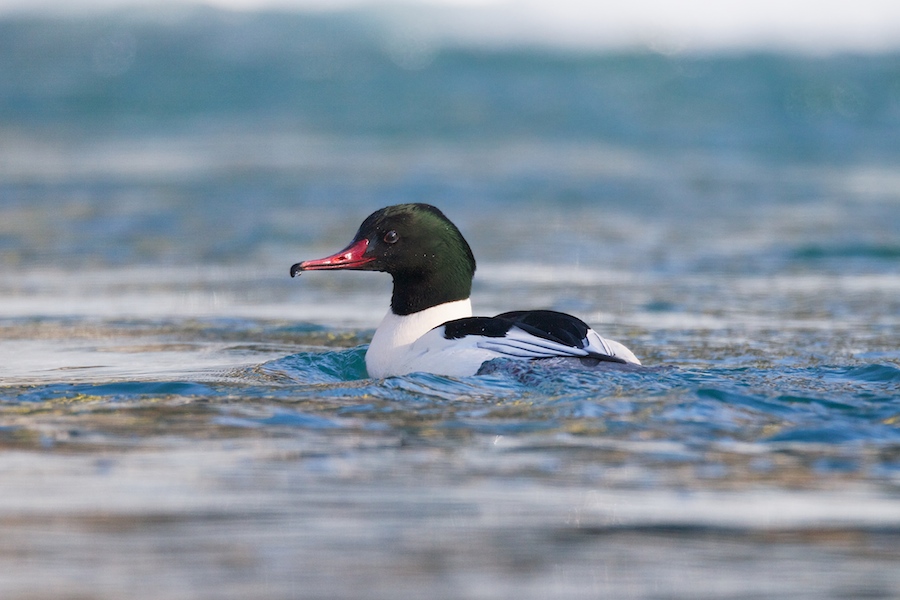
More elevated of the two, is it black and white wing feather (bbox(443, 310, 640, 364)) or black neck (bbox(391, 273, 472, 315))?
black neck (bbox(391, 273, 472, 315))

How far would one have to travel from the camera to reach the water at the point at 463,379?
11.7ft

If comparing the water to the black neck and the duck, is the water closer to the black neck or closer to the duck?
the duck

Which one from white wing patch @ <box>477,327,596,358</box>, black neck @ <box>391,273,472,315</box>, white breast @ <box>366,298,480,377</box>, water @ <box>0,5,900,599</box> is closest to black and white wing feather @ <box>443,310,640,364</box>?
white wing patch @ <box>477,327,596,358</box>

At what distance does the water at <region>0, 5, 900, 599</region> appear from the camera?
356 cm

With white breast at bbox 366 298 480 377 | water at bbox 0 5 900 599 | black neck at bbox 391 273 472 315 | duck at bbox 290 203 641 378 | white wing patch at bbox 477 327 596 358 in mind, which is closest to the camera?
water at bbox 0 5 900 599

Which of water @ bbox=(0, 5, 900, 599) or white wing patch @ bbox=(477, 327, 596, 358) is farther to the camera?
white wing patch @ bbox=(477, 327, 596, 358)

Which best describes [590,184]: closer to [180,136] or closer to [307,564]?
[180,136]

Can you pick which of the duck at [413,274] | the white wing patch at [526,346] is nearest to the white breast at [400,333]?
the duck at [413,274]

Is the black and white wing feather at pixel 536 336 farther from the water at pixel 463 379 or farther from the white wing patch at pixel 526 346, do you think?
the water at pixel 463 379

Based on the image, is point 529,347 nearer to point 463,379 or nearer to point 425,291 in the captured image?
point 463,379

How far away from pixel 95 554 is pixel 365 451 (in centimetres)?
124

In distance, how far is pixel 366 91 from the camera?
23.3 m

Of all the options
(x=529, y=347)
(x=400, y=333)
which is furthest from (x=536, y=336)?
(x=400, y=333)

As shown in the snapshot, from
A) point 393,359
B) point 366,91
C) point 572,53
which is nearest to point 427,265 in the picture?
point 393,359
